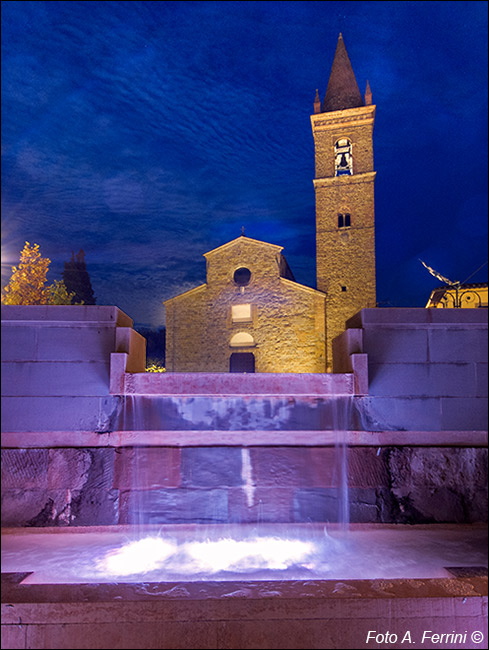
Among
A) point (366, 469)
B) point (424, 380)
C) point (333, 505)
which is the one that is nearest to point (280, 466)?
point (333, 505)

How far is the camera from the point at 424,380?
5715 mm

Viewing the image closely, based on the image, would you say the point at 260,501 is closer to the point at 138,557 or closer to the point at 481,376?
the point at 138,557

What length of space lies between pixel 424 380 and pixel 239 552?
332 centimetres

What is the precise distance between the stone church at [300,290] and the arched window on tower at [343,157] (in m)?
0.07

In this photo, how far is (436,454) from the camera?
217 inches

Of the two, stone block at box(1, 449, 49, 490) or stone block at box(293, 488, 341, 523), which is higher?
stone block at box(1, 449, 49, 490)

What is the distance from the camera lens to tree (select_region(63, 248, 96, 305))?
45938 millimetres

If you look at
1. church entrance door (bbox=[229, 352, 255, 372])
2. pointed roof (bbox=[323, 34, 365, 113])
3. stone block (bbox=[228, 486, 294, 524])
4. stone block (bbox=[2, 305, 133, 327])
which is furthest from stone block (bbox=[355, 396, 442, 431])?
pointed roof (bbox=[323, 34, 365, 113])

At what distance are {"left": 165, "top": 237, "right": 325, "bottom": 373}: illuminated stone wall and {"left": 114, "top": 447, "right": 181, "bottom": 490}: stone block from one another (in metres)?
19.5

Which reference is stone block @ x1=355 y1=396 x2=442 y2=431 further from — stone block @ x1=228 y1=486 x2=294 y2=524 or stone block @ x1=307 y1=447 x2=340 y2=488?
stone block @ x1=228 y1=486 x2=294 y2=524

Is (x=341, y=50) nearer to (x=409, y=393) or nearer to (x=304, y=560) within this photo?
(x=409, y=393)

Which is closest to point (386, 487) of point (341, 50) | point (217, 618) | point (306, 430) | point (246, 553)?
point (306, 430)

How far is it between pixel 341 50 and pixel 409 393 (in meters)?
35.8

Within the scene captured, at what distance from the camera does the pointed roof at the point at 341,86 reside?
31.1 metres
